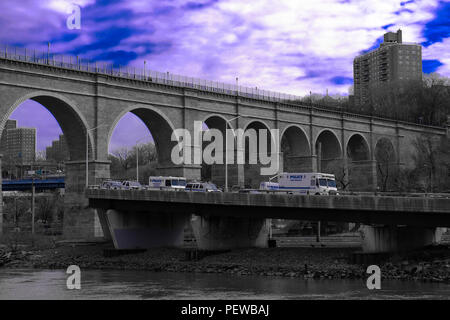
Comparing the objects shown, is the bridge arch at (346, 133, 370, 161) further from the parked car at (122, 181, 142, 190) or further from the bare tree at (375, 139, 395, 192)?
the parked car at (122, 181, 142, 190)

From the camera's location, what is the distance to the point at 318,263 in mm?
50625

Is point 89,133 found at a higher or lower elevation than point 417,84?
lower

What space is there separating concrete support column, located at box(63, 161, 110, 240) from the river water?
20.9 metres

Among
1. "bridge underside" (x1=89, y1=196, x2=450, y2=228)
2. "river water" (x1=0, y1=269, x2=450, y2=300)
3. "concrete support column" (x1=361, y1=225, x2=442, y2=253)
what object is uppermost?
"bridge underside" (x1=89, y1=196, x2=450, y2=228)

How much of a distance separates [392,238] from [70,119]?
125 ft

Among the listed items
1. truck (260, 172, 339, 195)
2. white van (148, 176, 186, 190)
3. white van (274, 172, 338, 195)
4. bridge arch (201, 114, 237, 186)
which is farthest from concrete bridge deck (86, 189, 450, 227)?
bridge arch (201, 114, 237, 186)

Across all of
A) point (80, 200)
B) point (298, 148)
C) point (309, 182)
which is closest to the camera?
point (309, 182)

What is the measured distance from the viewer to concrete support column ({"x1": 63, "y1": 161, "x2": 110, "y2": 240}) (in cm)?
7288

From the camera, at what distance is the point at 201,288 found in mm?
43250

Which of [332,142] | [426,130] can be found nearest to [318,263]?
[332,142]

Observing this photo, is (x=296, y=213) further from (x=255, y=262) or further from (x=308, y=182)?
(x=308, y=182)

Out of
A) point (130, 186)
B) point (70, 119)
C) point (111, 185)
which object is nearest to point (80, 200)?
point (111, 185)

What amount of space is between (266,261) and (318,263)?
16.3 feet

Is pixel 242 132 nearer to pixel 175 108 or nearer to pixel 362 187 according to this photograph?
pixel 175 108
